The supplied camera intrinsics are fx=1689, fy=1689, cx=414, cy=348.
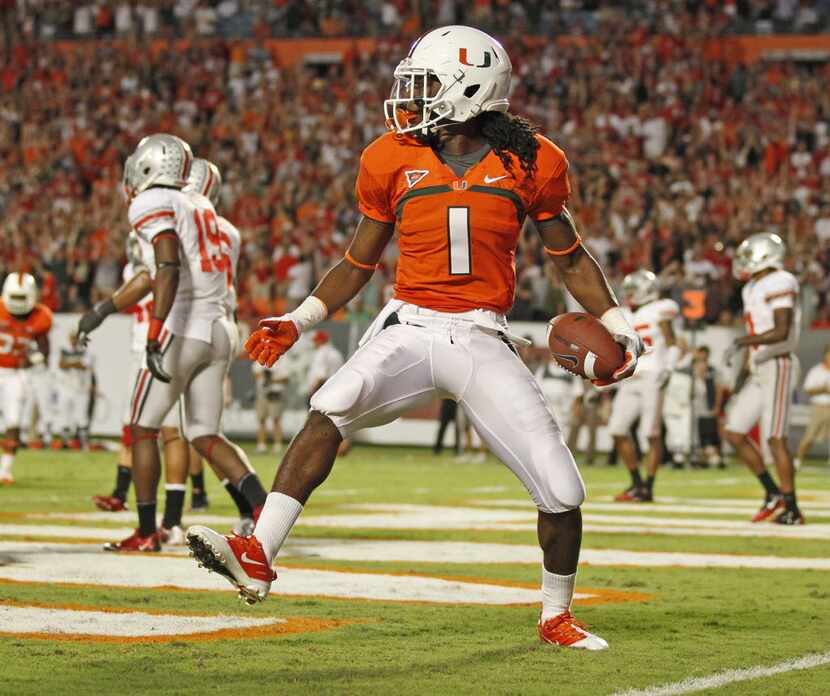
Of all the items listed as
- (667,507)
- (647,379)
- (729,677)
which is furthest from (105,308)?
(647,379)

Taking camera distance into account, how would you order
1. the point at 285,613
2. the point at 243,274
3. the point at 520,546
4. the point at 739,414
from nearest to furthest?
the point at 285,613, the point at 520,546, the point at 739,414, the point at 243,274

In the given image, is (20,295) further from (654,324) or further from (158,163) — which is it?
(158,163)

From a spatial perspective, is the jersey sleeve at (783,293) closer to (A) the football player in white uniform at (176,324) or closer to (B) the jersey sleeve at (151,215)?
(A) the football player in white uniform at (176,324)

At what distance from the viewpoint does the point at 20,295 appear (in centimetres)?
1542

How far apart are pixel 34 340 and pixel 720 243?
29.9ft

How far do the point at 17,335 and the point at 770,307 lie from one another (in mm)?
7159

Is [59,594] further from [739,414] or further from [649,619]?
[739,414]

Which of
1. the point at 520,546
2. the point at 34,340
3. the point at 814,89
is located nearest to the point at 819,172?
the point at 814,89

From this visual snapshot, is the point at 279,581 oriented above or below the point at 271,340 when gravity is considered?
below

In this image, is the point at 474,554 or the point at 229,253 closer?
the point at 474,554

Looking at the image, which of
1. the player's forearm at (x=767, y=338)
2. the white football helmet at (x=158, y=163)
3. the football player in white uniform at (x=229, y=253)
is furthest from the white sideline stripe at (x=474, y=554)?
the player's forearm at (x=767, y=338)

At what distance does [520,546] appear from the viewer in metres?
9.03

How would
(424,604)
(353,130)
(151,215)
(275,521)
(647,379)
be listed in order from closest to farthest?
1. (275,521)
2. (424,604)
3. (151,215)
4. (647,379)
5. (353,130)

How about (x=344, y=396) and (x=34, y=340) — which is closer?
(x=344, y=396)
